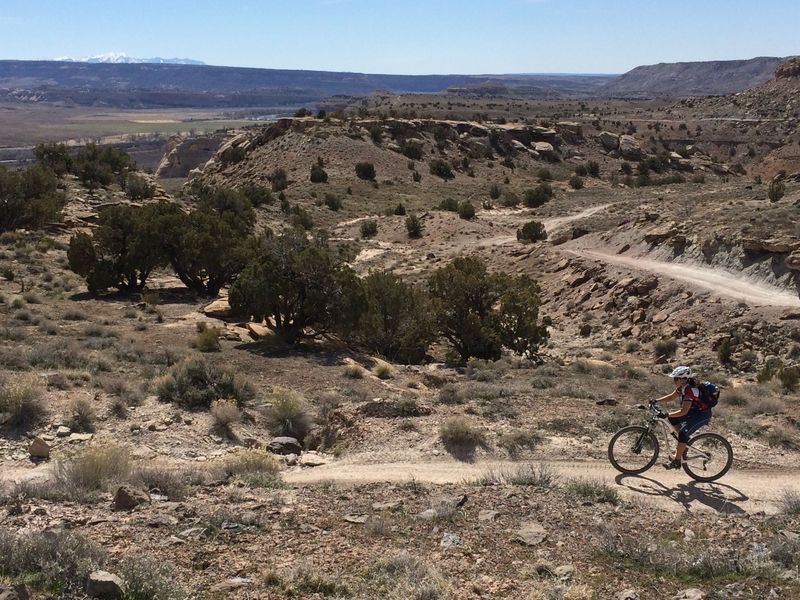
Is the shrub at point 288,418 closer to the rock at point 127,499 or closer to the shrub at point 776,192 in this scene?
the rock at point 127,499

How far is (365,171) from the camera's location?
5538cm

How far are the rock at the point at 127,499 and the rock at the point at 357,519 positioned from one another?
2.16 meters

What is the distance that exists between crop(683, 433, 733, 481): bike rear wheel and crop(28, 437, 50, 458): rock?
28.5 feet

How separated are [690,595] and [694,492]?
126 inches

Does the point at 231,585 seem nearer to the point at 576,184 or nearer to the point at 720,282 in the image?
the point at 720,282

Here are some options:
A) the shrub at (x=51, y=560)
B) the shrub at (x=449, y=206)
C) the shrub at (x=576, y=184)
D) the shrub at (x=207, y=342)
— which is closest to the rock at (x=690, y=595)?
the shrub at (x=51, y=560)

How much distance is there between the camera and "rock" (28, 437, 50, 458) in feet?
30.8

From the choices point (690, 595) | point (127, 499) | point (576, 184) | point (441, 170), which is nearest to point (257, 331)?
point (127, 499)

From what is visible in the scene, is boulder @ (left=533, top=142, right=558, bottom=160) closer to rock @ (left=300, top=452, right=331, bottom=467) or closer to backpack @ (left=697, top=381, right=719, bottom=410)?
backpack @ (left=697, top=381, right=719, bottom=410)

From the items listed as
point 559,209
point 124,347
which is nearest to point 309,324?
point 124,347

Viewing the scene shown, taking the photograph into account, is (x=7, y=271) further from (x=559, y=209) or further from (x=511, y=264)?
(x=559, y=209)

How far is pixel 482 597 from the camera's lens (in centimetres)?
573

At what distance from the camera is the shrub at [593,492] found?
8047 mm

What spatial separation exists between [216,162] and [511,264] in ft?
139
